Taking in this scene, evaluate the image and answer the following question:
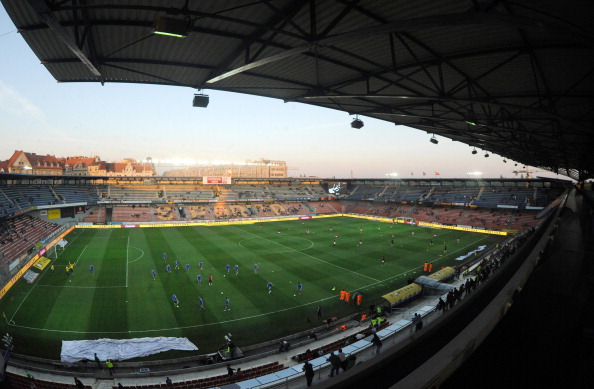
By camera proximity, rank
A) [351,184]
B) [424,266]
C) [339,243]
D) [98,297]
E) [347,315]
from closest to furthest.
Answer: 1. [347,315]
2. [98,297]
3. [424,266]
4. [339,243]
5. [351,184]

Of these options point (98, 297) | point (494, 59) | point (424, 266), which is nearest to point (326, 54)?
point (494, 59)

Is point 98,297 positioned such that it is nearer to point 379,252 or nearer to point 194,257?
point 194,257

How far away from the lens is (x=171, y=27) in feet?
17.4

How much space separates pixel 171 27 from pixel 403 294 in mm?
18802

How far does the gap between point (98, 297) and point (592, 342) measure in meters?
23.2

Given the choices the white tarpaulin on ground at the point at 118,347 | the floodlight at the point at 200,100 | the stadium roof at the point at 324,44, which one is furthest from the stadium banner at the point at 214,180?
the floodlight at the point at 200,100

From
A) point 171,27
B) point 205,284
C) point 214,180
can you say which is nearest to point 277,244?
point 205,284

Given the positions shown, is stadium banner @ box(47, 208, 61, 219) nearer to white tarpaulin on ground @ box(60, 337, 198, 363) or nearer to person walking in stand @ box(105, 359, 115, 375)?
white tarpaulin on ground @ box(60, 337, 198, 363)

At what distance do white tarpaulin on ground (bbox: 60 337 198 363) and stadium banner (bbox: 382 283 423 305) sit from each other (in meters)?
11.4

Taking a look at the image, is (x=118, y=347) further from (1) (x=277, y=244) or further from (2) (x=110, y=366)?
(1) (x=277, y=244)

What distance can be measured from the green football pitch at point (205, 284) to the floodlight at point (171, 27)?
13.6m

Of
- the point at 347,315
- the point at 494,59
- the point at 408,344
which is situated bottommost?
the point at 347,315

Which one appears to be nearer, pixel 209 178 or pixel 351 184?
pixel 209 178

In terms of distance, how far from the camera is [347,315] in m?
17.6
